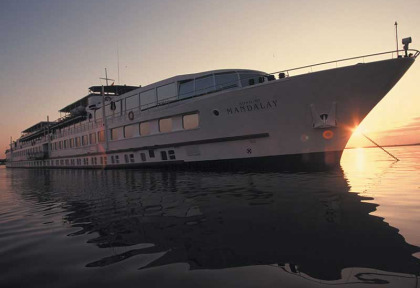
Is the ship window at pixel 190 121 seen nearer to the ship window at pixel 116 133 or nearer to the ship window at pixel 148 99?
the ship window at pixel 148 99

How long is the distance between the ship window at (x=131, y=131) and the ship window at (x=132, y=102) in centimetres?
164

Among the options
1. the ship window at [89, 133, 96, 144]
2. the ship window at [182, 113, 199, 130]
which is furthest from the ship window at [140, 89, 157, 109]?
the ship window at [89, 133, 96, 144]

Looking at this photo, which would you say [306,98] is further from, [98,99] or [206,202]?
[98,99]

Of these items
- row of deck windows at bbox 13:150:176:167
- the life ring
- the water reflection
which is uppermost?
the life ring

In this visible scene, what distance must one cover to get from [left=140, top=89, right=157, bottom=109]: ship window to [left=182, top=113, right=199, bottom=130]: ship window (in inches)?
163

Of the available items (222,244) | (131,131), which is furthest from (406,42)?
(131,131)

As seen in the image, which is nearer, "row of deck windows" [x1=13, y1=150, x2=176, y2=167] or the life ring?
"row of deck windows" [x1=13, y1=150, x2=176, y2=167]

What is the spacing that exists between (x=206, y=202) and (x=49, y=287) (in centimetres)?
444

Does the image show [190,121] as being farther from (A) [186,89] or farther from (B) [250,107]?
(B) [250,107]

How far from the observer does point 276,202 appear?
650 centimetres

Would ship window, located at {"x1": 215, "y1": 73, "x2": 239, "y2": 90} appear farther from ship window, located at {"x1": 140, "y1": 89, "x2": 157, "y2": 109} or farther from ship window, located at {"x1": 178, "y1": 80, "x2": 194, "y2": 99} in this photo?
ship window, located at {"x1": 140, "y1": 89, "x2": 157, "y2": 109}

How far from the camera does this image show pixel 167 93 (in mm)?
21016

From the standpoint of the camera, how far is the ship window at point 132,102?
A: 2389 cm

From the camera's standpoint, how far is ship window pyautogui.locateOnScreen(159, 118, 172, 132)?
20.0 m
